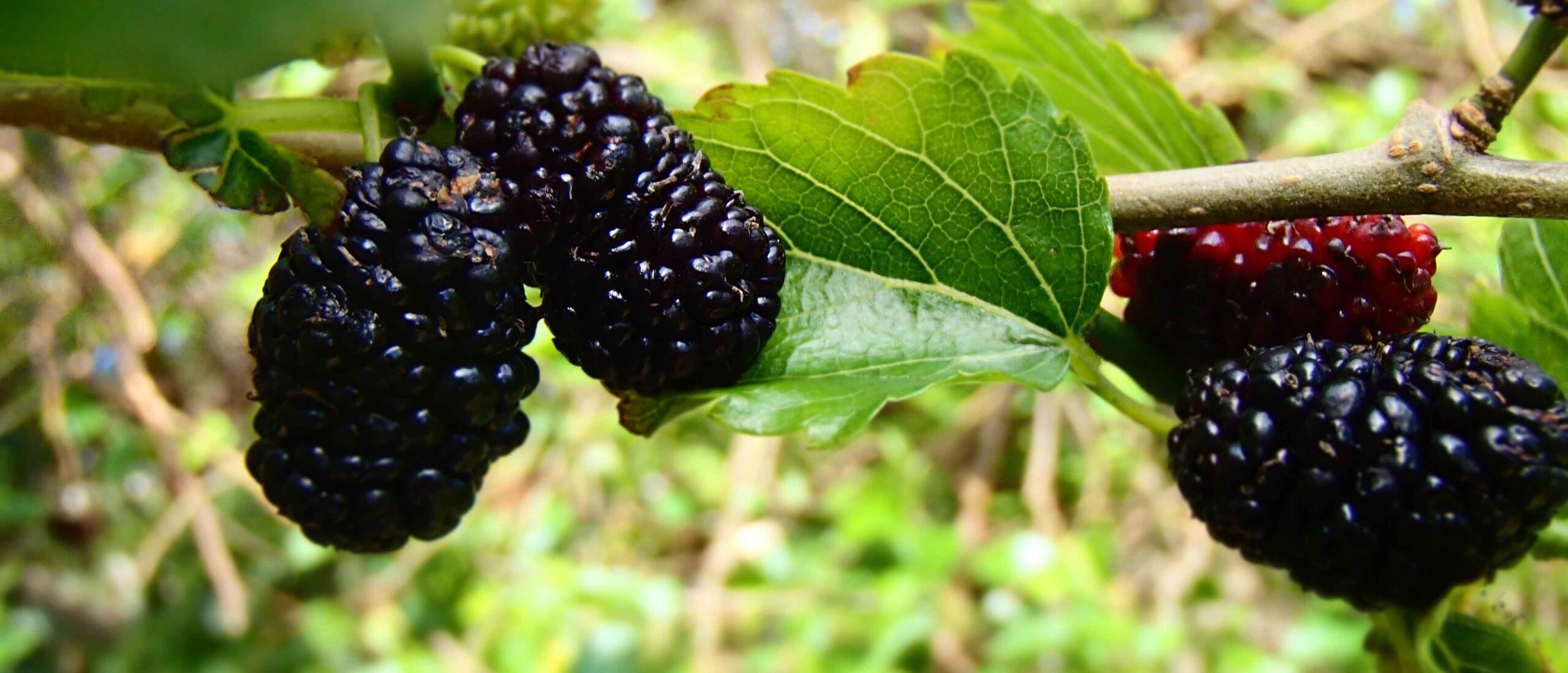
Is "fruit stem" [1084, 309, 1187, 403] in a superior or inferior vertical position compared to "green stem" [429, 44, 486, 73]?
inferior

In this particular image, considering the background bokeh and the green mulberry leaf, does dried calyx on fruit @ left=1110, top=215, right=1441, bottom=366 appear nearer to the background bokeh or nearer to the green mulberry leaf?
the green mulberry leaf

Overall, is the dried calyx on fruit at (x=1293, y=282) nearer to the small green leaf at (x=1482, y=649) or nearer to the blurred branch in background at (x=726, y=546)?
the small green leaf at (x=1482, y=649)

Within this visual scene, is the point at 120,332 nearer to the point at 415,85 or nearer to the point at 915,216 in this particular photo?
the point at 415,85

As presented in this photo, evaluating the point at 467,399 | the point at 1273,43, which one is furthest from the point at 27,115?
the point at 1273,43

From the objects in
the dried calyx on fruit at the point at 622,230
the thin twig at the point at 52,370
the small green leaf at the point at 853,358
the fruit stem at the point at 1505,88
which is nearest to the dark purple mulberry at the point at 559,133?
the dried calyx on fruit at the point at 622,230

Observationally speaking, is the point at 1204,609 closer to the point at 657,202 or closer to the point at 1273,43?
→ the point at 1273,43

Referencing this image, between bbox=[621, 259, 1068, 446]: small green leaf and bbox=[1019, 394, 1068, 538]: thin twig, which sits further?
bbox=[1019, 394, 1068, 538]: thin twig

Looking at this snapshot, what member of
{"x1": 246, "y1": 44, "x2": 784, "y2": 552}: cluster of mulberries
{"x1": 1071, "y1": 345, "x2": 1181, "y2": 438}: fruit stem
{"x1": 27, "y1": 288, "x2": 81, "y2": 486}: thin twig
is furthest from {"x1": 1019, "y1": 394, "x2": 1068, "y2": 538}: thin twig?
{"x1": 27, "y1": 288, "x2": 81, "y2": 486}: thin twig
